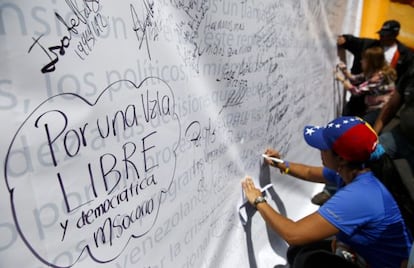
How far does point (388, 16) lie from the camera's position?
345 centimetres

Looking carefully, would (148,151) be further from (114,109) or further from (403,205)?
(403,205)

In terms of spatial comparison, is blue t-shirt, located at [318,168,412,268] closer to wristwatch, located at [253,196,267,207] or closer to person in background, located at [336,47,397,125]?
wristwatch, located at [253,196,267,207]

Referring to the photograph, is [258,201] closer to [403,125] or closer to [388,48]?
[403,125]

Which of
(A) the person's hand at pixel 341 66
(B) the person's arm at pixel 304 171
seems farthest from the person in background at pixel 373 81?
(B) the person's arm at pixel 304 171

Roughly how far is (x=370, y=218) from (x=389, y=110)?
1437 mm

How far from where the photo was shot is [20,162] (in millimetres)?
609

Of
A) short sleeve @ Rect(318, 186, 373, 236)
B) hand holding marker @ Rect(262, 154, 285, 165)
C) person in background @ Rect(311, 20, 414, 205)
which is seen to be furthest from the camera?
person in background @ Rect(311, 20, 414, 205)

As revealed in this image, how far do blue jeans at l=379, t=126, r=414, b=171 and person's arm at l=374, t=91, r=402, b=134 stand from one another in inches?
9.8

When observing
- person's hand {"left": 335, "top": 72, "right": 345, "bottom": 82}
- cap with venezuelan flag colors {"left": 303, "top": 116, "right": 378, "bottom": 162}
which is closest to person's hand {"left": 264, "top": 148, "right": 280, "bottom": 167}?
cap with venezuelan flag colors {"left": 303, "top": 116, "right": 378, "bottom": 162}

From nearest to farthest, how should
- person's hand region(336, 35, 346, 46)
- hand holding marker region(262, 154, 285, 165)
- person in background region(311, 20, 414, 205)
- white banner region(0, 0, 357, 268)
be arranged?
white banner region(0, 0, 357, 268), hand holding marker region(262, 154, 285, 165), person's hand region(336, 35, 346, 46), person in background region(311, 20, 414, 205)

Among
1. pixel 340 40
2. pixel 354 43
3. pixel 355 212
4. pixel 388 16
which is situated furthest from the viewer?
pixel 388 16

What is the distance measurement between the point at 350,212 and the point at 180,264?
59 centimetres

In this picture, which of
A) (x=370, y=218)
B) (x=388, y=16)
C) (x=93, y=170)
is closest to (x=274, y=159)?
(x=370, y=218)

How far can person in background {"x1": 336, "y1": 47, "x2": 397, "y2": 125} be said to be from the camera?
2.81 metres
